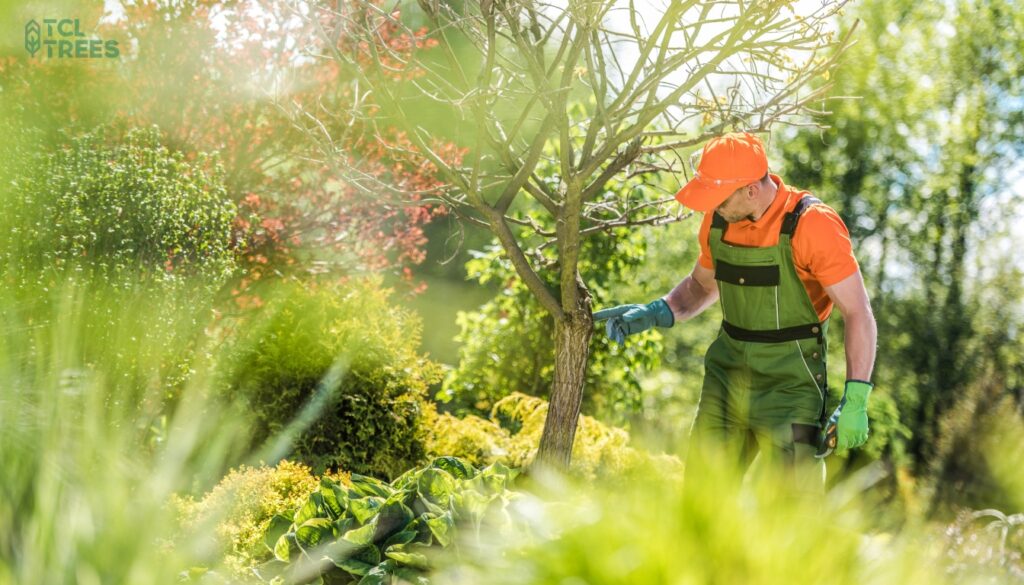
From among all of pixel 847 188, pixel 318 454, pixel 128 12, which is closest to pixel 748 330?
pixel 318 454

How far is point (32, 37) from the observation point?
19.7 ft

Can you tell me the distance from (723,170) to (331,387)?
8.59 ft

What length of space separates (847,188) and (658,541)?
46.4ft

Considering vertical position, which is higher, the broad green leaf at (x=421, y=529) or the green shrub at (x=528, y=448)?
the broad green leaf at (x=421, y=529)

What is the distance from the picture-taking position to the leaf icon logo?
5980 mm

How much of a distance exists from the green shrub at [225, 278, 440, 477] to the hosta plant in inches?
75.0

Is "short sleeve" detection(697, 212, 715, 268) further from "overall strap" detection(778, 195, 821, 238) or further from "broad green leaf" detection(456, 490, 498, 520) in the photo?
"broad green leaf" detection(456, 490, 498, 520)

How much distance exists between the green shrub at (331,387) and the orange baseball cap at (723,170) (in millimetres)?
2345

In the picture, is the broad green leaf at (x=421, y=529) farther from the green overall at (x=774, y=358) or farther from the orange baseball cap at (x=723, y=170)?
the orange baseball cap at (x=723, y=170)

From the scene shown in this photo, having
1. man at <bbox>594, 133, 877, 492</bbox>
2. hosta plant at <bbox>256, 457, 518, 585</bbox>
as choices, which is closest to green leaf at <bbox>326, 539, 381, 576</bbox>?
hosta plant at <bbox>256, 457, 518, 585</bbox>

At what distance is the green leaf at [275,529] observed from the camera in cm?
302

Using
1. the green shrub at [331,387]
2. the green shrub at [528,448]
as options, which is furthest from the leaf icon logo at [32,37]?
the green shrub at [528,448]

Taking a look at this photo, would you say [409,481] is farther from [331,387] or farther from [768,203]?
[331,387]

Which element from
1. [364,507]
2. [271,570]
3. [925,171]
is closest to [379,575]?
[364,507]
